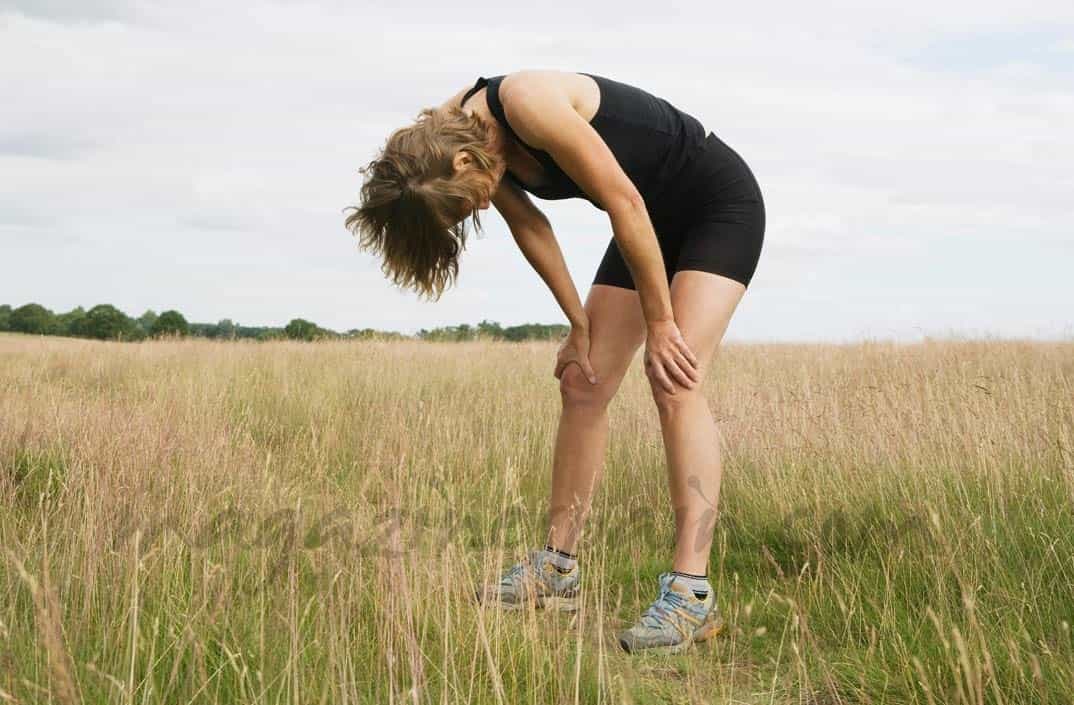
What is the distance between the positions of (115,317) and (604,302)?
41083 mm

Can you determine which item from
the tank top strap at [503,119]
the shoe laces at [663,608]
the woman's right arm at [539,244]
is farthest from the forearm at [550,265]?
the shoe laces at [663,608]

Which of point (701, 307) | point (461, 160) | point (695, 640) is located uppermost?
point (461, 160)

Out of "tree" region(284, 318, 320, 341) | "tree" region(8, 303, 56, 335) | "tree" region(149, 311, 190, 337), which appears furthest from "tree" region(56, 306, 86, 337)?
"tree" region(284, 318, 320, 341)

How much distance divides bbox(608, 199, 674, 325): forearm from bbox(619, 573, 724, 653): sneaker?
2.80 ft

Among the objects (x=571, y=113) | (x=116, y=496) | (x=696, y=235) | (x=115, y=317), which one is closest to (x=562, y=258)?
(x=696, y=235)

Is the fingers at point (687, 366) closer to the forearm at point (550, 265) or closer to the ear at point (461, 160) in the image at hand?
the forearm at point (550, 265)

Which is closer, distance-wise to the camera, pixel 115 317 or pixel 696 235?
pixel 696 235

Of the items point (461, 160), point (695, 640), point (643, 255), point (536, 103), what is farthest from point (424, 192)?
point (695, 640)

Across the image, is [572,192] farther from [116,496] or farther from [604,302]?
[116,496]

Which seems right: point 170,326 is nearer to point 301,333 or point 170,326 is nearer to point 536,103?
point 301,333

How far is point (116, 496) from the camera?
3119 mm

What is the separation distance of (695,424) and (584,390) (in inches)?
18.5

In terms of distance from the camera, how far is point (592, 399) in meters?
3.27

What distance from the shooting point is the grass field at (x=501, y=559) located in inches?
85.8
